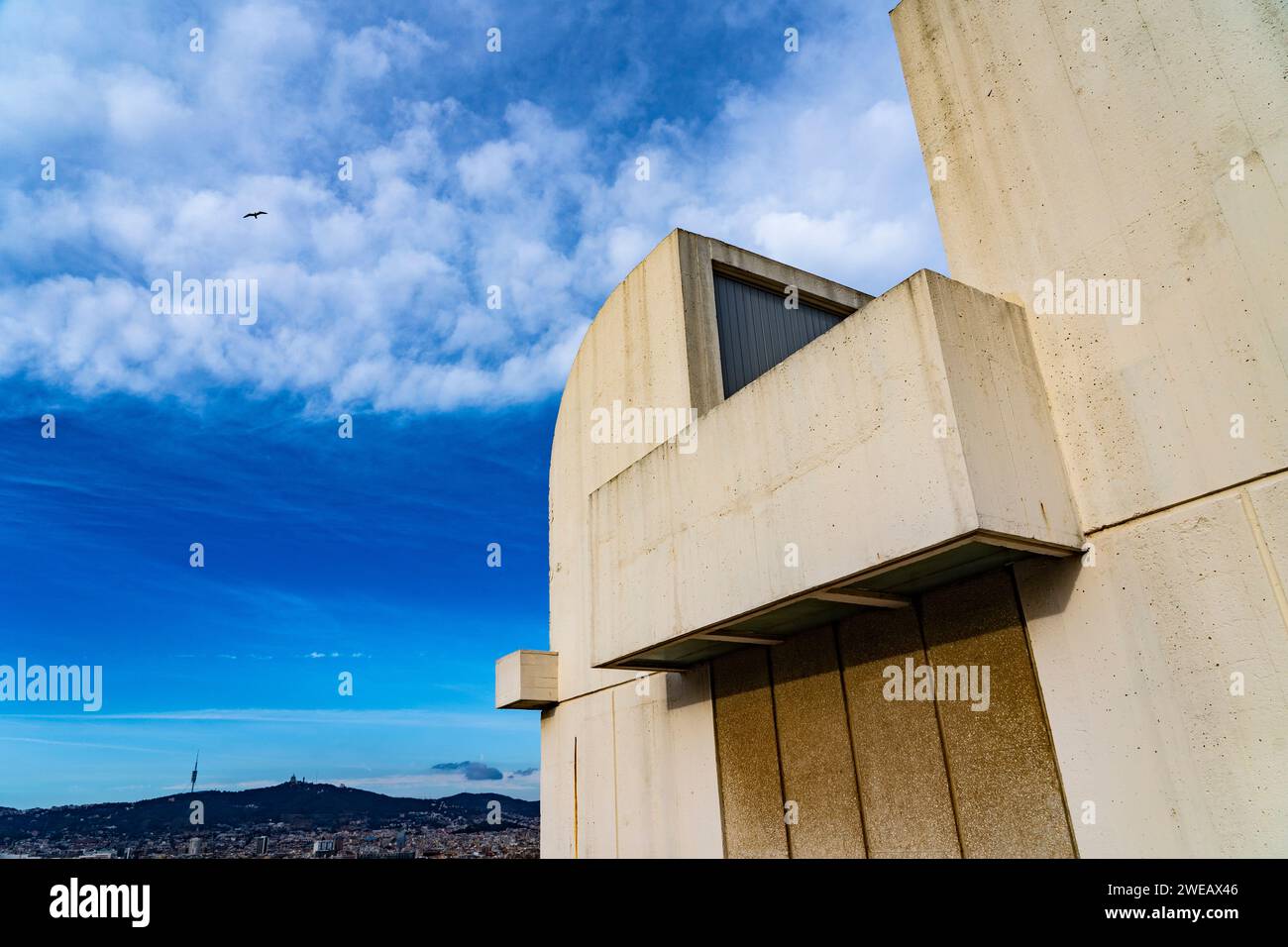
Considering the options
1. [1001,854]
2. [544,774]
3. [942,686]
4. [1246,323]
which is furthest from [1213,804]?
[544,774]

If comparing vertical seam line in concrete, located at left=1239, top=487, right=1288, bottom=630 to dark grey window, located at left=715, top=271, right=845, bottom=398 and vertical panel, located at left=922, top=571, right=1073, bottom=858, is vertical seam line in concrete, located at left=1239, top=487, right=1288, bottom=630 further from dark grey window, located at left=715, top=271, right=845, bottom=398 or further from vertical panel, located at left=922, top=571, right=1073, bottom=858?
dark grey window, located at left=715, top=271, right=845, bottom=398

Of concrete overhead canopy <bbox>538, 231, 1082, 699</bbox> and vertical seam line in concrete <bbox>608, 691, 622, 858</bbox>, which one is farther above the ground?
concrete overhead canopy <bbox>538, 231, 1082, 699</bbox>

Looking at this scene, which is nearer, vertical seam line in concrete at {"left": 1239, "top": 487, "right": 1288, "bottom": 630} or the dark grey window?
vertical seam line in concrete at {"left": 1239, "top": 487, "right": 1288, "bottom": 630}

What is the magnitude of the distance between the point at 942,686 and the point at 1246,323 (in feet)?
13.0

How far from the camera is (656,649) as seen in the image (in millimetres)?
9195

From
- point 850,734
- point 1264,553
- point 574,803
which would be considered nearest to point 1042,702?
point 1264,553

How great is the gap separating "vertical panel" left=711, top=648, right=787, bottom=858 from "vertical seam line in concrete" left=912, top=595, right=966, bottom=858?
230 cm

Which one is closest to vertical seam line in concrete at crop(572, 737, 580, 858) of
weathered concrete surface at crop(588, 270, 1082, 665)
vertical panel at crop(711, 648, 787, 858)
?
vertical panel at crop(711, 648, 787, 858)

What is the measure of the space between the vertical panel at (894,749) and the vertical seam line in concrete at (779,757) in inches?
45.4

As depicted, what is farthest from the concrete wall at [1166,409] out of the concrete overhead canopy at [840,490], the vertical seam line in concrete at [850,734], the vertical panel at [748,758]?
the vertical panel at [748,758]

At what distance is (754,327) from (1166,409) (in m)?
7.75

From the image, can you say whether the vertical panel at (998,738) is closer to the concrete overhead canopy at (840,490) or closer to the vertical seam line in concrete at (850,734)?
the concrete overhead canopy at (840,490)

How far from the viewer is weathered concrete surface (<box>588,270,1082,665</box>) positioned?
19.9ft
